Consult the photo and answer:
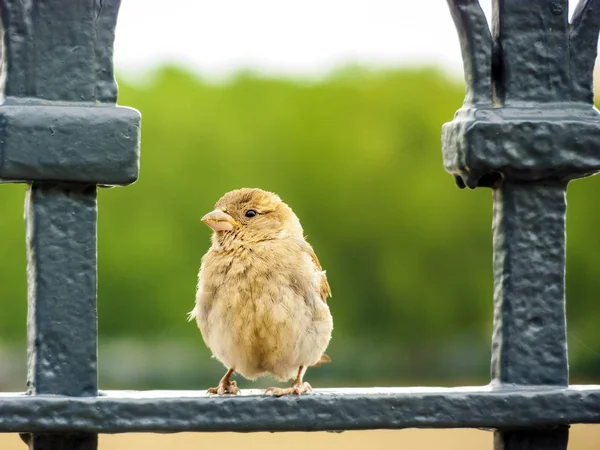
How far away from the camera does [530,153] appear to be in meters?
2.33

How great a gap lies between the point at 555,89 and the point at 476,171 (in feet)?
0.92

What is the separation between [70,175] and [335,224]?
28021 millimetres

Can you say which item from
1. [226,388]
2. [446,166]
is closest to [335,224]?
[226,388]

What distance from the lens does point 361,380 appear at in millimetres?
29016

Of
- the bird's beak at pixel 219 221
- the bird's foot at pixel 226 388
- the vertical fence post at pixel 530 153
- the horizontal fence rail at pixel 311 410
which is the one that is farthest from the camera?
the bird's beak at pixel 219 221

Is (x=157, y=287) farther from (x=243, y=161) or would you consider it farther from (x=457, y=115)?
(x=457, y=115)

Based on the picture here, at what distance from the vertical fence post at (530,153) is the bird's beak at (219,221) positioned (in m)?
1.26

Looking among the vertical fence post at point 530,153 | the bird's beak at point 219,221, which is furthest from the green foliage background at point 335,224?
the vertical fence post at point 530,153

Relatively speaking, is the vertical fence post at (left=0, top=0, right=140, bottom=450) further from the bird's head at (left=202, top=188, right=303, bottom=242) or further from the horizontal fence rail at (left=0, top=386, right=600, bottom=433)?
the bird's head at (left=202, top=188, right=303, bottom=242)

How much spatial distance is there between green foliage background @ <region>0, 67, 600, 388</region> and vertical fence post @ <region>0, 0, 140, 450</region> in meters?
23.9

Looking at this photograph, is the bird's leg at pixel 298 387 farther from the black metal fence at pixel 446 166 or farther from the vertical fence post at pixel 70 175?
the vertical fence post at pixel 70 175

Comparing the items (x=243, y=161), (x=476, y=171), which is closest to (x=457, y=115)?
(x=476, y=171)

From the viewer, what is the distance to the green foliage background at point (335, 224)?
26922 mm

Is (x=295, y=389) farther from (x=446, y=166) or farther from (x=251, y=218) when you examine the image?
(x=251, y=218)
